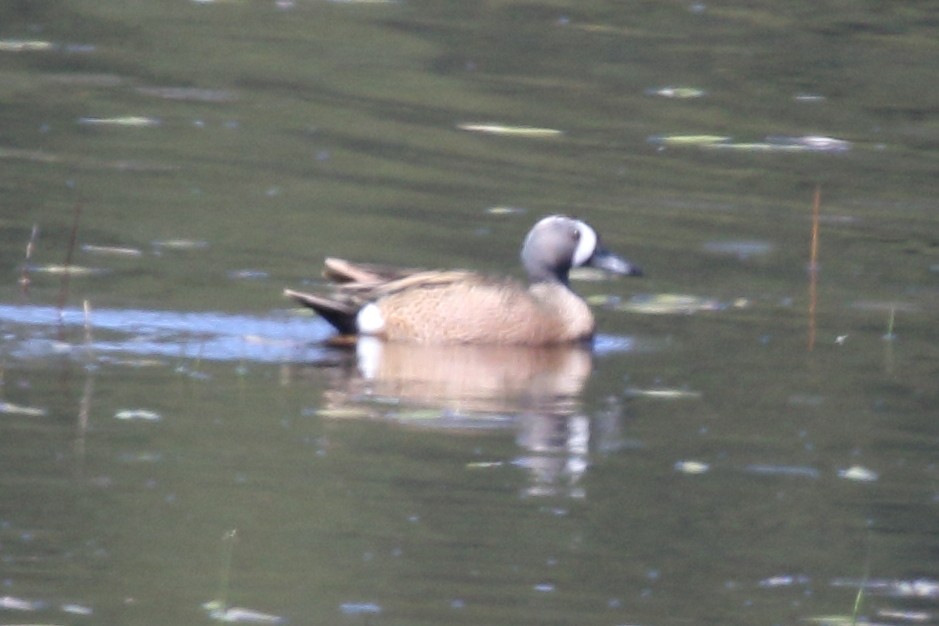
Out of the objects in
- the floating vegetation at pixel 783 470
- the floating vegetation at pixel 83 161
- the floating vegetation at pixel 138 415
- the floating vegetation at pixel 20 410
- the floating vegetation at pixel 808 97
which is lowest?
the floating vegetation at pixel 783 470

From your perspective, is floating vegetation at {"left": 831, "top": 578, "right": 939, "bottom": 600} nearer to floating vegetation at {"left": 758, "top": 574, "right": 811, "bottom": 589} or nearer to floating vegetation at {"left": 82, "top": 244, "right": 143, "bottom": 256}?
floating vegetation at {"left": 758, "top": 574, "right": 811, "bottom": 589}

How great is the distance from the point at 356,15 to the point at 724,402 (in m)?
12.1

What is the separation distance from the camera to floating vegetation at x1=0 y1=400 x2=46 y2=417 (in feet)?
32.1

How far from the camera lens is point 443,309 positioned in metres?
12.4

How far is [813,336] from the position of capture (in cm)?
1241

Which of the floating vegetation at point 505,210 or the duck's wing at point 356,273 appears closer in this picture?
the duck's wing at point 356,273

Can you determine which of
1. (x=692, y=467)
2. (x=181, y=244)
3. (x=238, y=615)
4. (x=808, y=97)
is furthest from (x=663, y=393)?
(x=808, y=97)

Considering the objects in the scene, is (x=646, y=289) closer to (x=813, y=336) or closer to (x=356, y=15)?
(x=813, y=336)

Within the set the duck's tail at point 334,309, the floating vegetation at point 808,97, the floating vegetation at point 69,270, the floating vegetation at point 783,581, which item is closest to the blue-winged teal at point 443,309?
the duck's tail at point 334,309

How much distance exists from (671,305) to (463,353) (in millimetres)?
1473

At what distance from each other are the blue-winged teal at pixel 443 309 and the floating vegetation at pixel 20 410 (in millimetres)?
2551

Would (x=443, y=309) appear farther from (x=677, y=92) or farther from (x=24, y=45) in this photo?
(x=24, y=45)

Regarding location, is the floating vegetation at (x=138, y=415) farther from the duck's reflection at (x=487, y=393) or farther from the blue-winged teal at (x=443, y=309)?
the blue-winged teal at (x=443, y=309)

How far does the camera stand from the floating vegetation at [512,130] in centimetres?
1781
